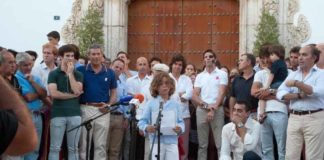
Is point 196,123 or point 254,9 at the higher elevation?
point 254,9

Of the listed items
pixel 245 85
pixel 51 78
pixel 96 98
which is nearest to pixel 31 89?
pixel 51 78

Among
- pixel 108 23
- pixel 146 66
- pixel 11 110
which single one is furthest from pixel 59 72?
pixel 11 110

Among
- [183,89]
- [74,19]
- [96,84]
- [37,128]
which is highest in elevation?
[74,19]

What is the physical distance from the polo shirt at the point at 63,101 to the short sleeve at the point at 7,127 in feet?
24.4

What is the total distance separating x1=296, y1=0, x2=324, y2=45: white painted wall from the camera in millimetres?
13906

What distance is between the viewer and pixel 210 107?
10656mm

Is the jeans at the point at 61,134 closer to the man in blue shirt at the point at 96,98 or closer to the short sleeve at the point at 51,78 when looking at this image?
the man in blue shirt at the point at 96,98

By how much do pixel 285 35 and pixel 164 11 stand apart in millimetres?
2846

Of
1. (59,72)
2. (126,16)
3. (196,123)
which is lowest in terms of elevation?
(196,123)

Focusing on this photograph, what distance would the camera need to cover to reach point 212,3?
15.3 metres

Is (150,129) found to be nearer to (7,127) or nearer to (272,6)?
(272,6)

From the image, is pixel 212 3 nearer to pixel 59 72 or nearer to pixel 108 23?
pixel 108 23

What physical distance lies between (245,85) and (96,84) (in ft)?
7.16

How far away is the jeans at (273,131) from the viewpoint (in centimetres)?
946
